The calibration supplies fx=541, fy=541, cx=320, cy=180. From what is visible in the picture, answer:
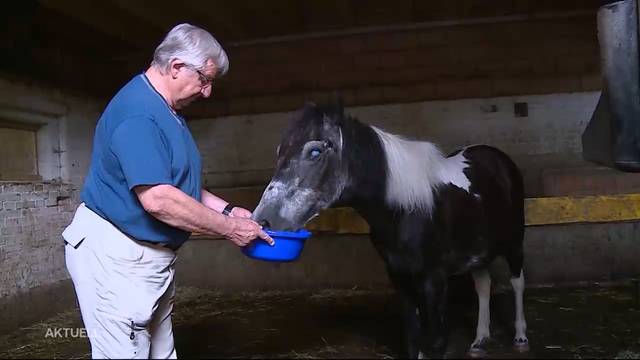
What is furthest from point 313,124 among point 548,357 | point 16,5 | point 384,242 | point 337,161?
point 16,5

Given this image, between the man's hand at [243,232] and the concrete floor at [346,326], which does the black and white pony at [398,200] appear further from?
the concrete floor at [346,326]

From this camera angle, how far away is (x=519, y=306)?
3.55m

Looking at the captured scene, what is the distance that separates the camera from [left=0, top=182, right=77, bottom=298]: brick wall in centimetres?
424

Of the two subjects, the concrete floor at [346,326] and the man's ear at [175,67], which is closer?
the man's ear at [175,67]

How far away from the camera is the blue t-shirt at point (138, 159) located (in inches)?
63.2

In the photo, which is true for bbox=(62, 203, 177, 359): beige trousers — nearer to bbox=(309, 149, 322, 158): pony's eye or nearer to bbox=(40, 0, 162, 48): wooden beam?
bbox=(309, 149, 322, 158): pony's eye

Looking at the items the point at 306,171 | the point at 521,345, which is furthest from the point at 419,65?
the point at 306,171

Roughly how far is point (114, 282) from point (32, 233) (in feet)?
10.9

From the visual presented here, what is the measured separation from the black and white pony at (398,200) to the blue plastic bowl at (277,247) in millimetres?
295

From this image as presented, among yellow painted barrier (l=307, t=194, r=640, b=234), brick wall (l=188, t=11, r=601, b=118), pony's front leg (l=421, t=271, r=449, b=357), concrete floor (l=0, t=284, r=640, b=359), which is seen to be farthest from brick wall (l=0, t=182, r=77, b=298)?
pony's front leg (l=421, t=271, r=449, b=357)

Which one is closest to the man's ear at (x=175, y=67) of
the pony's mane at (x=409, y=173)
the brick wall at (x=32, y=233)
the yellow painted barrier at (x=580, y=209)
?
the pony's mane at (x=409, y=173)

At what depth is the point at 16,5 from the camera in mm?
4270

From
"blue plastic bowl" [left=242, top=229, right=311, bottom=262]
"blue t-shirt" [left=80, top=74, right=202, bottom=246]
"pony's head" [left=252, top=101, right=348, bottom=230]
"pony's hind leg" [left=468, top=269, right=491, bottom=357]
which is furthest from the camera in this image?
"pony's hind leg" [left=468, top=269, right=491, bottom=357]

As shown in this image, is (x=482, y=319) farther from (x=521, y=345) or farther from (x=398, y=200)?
(x=398, y=200)
